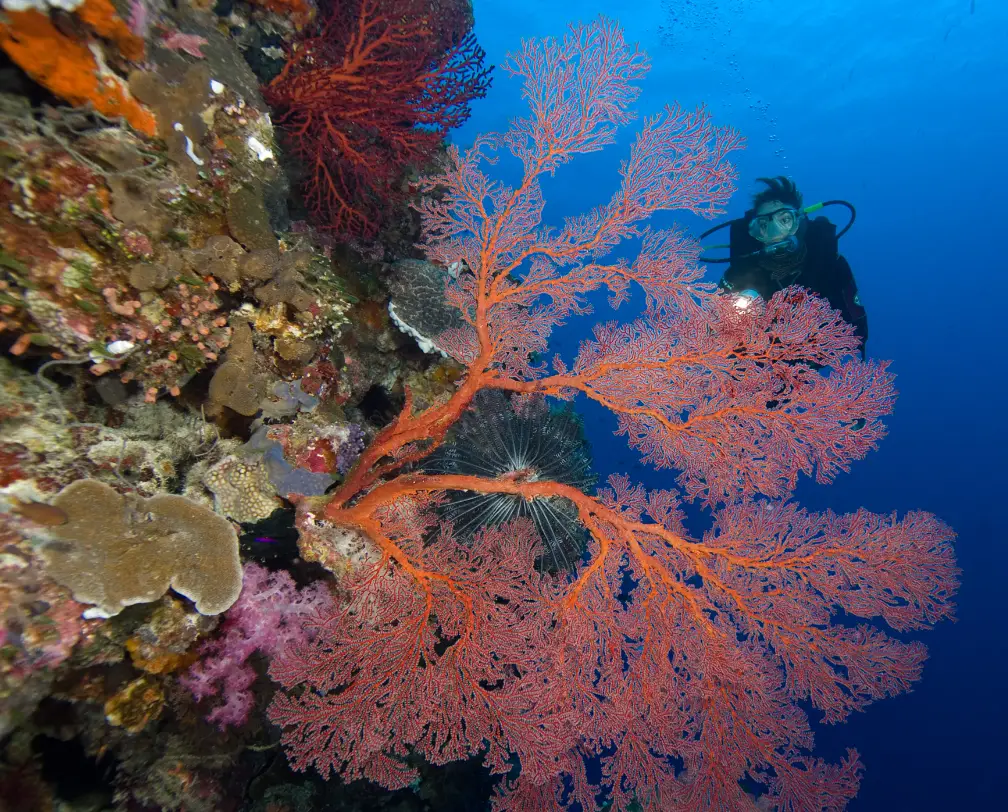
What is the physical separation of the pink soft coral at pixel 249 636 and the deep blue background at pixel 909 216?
2834 centimetres

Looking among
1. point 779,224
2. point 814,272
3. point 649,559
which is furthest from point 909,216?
point 649,559

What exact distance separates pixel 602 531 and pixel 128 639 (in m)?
3.21

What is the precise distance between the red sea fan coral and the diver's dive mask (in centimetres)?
399

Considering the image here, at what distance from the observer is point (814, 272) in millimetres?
6176

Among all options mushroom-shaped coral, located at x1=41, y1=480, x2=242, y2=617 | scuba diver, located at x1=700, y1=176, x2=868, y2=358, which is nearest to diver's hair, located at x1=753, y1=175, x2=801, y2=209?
scuba diver, located at x1=700, y1=176, x2=868, y2=358

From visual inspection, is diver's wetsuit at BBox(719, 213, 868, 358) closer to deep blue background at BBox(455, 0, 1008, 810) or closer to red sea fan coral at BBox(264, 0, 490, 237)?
red sea fan coral at BBox(264, 0, 490, 237)

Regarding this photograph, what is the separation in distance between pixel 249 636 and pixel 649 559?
3.06 meters

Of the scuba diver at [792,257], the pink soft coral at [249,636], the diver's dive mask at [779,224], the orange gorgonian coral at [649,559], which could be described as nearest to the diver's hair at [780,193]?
the scuba diver at [792,257]

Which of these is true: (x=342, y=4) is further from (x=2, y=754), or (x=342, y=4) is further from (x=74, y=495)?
(x=2, y=754)

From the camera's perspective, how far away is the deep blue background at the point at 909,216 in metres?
25.1

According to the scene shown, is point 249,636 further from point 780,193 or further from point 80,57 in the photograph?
point 780,193

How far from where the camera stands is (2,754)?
2.46 meters

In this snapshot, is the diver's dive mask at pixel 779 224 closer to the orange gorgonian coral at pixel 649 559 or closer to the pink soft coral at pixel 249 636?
the orange gorgonian coral at pixel 649 559

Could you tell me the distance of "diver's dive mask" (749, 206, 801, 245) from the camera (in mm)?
6156
